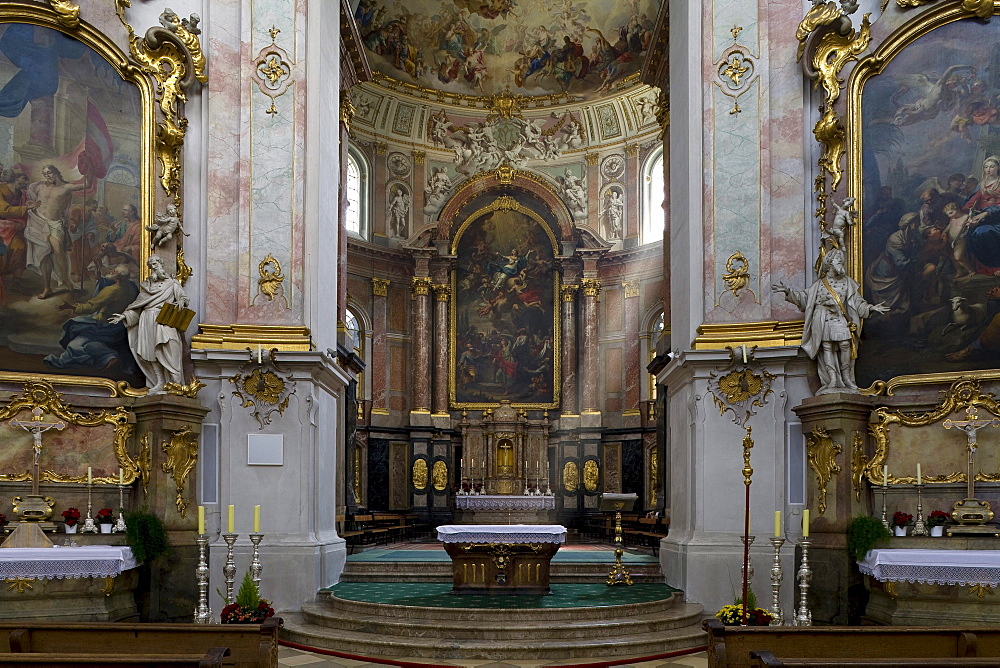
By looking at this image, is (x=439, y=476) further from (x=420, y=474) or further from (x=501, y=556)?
(x=501, y=556)

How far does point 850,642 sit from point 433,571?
958 centimetres

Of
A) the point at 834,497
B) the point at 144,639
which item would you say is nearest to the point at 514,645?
the point at 144,639

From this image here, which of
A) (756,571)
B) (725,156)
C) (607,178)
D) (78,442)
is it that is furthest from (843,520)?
(607,178)

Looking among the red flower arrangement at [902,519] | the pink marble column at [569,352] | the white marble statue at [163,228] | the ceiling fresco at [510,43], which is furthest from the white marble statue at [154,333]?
the pink marble column at [569,352]

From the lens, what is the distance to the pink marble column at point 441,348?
2989 cm

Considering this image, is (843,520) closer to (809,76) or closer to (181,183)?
(809,76)

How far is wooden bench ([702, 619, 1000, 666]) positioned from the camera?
27.5 feet

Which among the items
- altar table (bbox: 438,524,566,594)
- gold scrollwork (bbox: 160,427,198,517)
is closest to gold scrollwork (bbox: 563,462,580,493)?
altar table (bbox: 438,524,566,594)

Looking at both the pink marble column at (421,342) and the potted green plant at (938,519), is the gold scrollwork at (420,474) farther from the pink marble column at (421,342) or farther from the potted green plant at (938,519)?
the potted green plant at (938,519)

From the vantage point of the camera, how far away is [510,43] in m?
29.7

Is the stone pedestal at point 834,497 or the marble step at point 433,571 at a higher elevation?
the stone pedestal at point 834,497

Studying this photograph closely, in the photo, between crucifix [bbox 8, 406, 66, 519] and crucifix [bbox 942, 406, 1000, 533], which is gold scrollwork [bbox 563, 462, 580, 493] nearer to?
crucifix [bbox 942, 406, 1000, 533]

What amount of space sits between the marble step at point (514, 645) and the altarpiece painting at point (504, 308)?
17.2 m

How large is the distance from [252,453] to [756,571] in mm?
7617
